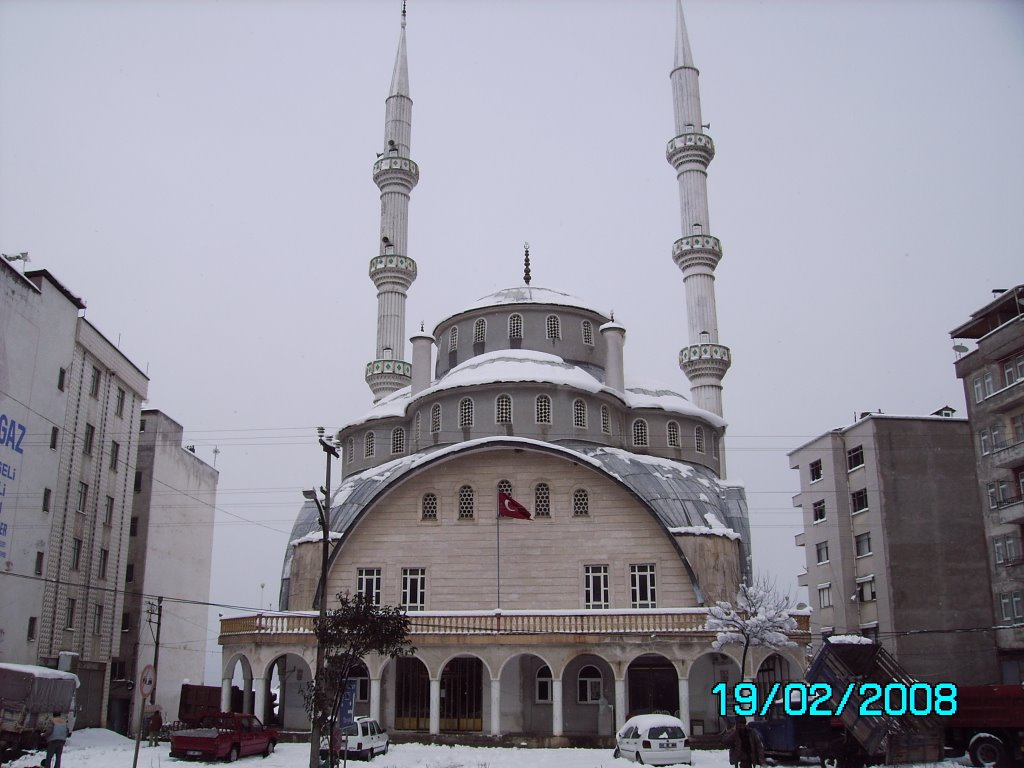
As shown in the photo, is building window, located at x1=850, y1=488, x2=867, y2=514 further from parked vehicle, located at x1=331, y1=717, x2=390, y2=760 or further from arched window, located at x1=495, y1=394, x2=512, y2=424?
parked vehicle, located at x1=331, y1=717, x2=390, y2=760

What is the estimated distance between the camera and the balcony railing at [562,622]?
3338 centimetres

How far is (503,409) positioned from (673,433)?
889cm

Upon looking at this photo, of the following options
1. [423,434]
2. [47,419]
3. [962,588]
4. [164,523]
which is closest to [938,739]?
[962,588]

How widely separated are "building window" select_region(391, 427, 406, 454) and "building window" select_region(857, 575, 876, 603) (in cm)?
2103

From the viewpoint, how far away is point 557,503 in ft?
125

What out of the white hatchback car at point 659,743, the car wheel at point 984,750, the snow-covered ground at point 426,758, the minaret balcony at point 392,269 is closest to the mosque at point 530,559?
the snow-covered ground at point 426,758

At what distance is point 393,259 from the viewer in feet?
203

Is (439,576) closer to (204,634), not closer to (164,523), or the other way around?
(164,523)

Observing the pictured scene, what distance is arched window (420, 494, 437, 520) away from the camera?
3866 cm

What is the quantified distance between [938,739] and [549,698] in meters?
15.4

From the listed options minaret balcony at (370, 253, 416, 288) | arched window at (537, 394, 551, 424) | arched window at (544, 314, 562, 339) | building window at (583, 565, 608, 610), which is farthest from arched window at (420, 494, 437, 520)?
minaret balcony at (370, 253, 416, 288)

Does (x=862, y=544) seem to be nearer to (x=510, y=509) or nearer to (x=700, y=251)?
(x=510, y=509)

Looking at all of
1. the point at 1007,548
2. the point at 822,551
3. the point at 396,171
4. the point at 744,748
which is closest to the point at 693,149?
the point at 396,171
